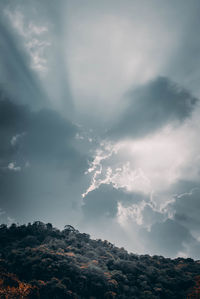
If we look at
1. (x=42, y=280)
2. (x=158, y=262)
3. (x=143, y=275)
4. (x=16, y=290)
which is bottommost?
(x=16, y=290)

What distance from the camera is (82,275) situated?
34062 millimetres

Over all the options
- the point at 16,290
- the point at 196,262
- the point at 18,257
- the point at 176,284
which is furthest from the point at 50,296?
the point at 196,262

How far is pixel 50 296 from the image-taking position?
96.7 ft

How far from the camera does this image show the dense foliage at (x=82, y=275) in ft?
98.5

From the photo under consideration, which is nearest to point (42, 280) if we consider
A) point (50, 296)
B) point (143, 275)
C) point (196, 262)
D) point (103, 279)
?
point (50, 296)

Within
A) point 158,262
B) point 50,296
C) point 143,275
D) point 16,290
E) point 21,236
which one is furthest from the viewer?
point 21,236

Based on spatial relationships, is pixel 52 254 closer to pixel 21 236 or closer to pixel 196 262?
pixel 21 236

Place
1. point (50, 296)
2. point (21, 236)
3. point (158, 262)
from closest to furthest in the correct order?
point (50, 296), point (158, 262), point (21, 236)

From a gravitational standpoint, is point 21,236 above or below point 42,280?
above

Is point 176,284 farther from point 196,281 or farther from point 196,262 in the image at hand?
point 196,262

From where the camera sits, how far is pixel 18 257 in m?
36.1

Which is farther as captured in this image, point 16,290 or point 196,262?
point 196,262

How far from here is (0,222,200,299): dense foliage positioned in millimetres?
30031

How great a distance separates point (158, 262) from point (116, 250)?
11505mm
